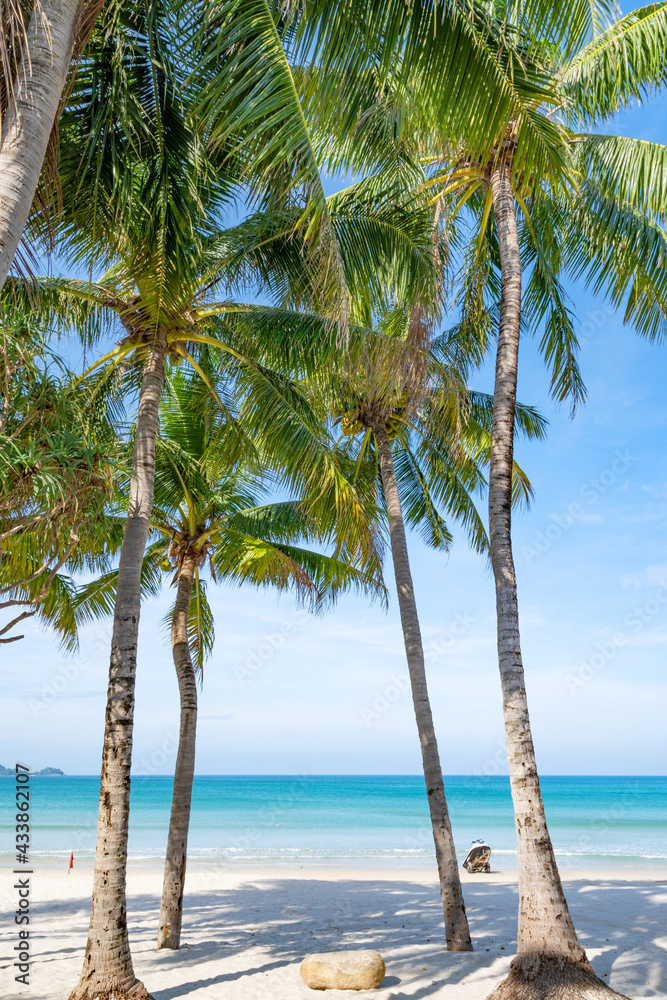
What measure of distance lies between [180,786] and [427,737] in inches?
122

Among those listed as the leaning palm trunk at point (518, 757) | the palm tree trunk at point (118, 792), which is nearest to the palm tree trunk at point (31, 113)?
the palm tree trunk at point (118, 792)

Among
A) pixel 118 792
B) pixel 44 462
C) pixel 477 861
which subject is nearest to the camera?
pixel 44 462

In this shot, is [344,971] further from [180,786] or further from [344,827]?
[344,827]

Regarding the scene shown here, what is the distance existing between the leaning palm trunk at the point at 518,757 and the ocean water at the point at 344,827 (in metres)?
17.0

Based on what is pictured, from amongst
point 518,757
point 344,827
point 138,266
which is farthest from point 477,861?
point 344,827

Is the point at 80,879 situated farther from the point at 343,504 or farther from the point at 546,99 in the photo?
the point at 546,99

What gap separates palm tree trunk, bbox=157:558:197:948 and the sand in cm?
34

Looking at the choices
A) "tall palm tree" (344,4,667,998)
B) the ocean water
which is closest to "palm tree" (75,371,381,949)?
"tall palm tree" (344,4,667,998)

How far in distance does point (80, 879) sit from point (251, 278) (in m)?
14.3

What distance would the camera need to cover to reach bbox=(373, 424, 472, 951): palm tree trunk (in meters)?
8.02

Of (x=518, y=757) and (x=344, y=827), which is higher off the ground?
(x=518, y=757)

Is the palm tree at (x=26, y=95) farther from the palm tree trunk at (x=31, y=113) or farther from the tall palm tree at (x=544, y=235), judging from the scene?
the tall palm tree at (x=544, y=235)

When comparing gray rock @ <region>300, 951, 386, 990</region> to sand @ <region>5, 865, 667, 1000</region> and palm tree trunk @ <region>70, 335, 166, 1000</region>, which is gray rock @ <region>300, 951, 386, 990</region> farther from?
palm tree trunk @ <region>70, 335, 166, 1000</region>

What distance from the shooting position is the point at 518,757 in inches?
237
